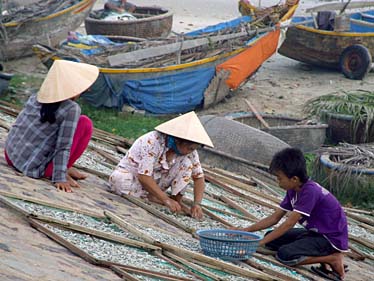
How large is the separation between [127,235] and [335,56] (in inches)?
474

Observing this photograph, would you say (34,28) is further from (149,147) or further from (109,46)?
(149,147)

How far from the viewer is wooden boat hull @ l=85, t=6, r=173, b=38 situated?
16.0 m

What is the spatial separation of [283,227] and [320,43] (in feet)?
38.0

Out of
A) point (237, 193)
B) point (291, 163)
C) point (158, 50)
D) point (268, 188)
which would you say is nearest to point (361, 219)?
point (268, 188)

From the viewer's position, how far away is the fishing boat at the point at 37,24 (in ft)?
49.7

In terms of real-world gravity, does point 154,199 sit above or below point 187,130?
below

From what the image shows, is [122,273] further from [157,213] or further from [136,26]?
[136,26]

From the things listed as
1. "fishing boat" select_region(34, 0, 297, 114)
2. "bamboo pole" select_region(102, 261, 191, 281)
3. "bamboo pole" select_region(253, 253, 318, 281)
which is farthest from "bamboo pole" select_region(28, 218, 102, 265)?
"fishing boat" select_region(34, 0, 297, 114)

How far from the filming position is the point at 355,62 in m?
16.5

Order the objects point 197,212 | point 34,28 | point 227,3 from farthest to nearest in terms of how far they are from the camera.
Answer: point 227,3 → point 34,28 → point 197,212

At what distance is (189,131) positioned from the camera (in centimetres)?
586

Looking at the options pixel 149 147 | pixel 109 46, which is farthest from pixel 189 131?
pixel 109 46

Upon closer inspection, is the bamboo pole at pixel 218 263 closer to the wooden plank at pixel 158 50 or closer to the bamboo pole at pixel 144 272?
the bamboo pole at pixel 144 272

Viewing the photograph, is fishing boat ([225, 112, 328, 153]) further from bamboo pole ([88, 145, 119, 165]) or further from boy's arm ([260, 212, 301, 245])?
boy's arm ([260, 212, 301, 245])
